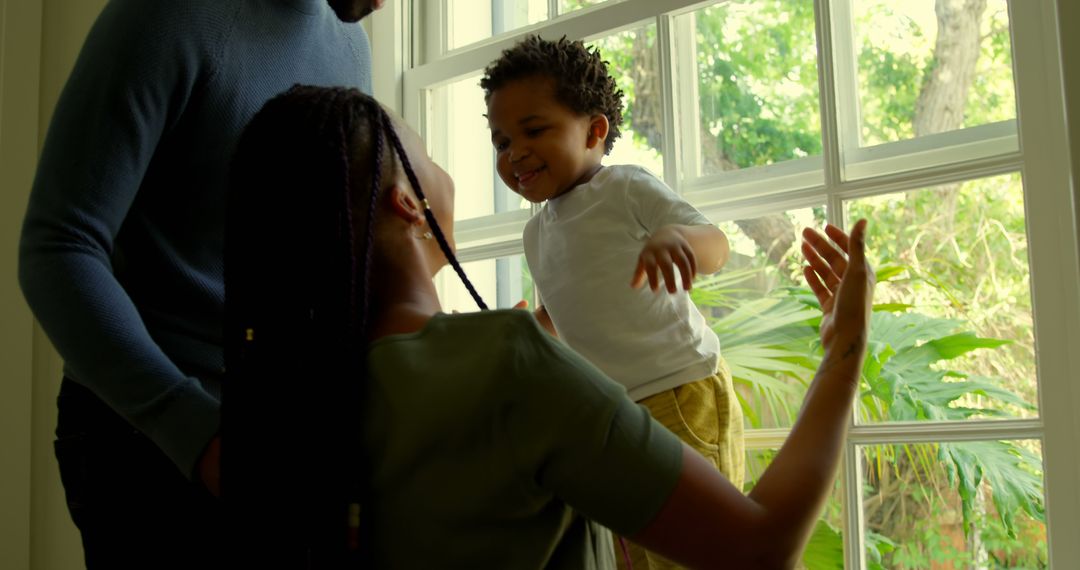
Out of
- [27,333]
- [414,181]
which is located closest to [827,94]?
[414,181]

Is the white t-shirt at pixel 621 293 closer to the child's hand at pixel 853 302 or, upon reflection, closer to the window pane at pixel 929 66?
the window pane at pixel 929 66

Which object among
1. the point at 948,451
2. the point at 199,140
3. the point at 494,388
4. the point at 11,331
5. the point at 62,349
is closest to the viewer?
the point at 494,388

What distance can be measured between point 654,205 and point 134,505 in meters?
0.92

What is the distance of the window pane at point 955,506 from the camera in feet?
4.76

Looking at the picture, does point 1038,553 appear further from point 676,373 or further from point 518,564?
point 518,564

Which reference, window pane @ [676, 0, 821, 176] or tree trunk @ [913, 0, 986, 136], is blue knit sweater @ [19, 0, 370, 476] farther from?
tree trunk @ [913, 0, 986, 136]

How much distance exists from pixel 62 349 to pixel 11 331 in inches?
71.9

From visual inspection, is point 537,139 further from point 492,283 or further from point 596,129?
point 492,283

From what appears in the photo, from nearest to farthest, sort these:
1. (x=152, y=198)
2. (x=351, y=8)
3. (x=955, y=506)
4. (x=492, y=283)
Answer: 1. (x=152, y=198)
2. (x=351, y=8)
3. (x=955, y=506)
4. (x=492, y=283)

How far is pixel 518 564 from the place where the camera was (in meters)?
0.80

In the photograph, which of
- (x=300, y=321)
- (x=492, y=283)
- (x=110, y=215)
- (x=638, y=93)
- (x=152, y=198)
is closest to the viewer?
(x=300, y=321)

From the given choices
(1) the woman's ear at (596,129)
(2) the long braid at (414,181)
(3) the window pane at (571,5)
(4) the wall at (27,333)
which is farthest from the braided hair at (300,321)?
(4) the wall at (27,333)

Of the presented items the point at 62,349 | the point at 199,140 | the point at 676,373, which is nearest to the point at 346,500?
the point at 62,349

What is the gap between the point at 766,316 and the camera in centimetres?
179
